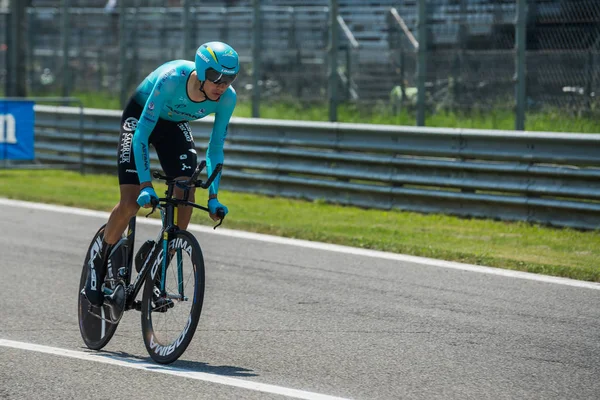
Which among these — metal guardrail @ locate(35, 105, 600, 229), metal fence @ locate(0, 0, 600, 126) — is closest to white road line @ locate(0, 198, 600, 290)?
metal guardrail @ locate(35, 105, 600, 229)

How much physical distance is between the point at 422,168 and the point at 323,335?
22.6 ft

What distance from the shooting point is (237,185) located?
54.0 feet

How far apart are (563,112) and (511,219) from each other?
54.1 inches

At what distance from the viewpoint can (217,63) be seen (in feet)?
21.1

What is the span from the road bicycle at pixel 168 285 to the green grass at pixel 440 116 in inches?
290

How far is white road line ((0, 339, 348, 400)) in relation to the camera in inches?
234

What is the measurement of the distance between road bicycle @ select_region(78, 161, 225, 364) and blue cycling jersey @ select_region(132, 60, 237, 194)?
6.8 inches

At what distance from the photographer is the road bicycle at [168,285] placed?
6.40 m

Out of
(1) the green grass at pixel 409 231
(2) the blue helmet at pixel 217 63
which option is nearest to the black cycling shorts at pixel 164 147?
(2) the blue helmet at pixel 217 63

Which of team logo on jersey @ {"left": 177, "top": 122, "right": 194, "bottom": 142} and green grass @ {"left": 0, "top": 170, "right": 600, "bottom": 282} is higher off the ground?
team logo on jersey @ {"left": 177, "top": 122, "right": 194, "bottom": 142}

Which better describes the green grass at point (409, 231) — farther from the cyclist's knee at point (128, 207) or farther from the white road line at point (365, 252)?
the cyclist's knee at point (128, 207)

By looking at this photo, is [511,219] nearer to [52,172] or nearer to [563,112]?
[563,112]

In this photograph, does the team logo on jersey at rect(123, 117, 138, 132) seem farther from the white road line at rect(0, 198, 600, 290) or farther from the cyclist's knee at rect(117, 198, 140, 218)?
the white road line at rect(0, 198, 600, 290)

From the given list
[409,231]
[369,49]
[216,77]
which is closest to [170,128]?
[216,77]
